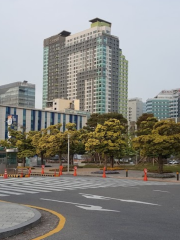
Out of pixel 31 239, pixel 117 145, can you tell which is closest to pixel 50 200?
pixel 31 239

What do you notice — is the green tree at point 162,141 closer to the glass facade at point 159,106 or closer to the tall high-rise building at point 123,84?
the tall high-rise building at point 123,84

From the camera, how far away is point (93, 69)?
156625 mm

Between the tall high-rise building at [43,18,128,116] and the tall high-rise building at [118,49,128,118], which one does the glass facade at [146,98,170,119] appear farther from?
the tall high-rise building at [43,18,128,116]

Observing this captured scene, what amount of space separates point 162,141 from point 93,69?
12674 centimetres

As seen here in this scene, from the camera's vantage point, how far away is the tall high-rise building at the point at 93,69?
153 metres

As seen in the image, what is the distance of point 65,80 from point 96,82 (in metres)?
20.8

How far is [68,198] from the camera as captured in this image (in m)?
15.6

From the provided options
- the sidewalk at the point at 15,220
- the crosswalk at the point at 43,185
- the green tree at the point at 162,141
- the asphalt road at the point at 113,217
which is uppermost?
the green tree at the point at 162,141

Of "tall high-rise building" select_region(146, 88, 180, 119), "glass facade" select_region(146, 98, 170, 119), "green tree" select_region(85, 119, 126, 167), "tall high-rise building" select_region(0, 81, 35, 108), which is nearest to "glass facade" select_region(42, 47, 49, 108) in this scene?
"tall high-rise building" select_region(0, 81, 35, 108)

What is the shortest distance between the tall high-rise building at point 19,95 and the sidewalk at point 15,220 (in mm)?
156001

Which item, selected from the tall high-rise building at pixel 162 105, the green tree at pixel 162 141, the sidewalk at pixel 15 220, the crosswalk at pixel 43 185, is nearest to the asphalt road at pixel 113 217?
the sidewalk at pixel 15 220

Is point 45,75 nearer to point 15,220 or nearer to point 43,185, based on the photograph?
point 43,185

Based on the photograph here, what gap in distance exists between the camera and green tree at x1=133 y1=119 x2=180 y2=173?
32750 mm

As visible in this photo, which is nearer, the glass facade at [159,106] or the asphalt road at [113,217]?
the asphalt road at [113,217]
